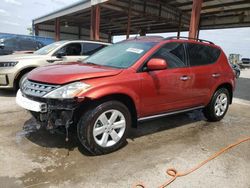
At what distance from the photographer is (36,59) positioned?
6.51 m

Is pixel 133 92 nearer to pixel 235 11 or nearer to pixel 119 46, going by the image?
pixel 119 46

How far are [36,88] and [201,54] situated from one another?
3.13 m

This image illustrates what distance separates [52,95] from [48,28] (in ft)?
99.3

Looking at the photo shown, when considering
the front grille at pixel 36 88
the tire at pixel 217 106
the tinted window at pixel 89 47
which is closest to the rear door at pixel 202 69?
the tire at pixel 217 106

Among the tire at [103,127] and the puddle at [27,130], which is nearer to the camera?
the tire at [103,127]

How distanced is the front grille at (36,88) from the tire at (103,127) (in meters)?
0.56

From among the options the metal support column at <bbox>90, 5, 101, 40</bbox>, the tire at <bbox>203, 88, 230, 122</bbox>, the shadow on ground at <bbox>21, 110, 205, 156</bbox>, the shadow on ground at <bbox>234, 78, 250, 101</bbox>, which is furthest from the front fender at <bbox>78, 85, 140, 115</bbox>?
the metal support column at <bbox>90, 5, 101, 40</bbox>

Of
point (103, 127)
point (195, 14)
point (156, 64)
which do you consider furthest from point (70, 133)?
point (195, 14)

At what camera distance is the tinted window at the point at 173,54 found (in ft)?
13.0

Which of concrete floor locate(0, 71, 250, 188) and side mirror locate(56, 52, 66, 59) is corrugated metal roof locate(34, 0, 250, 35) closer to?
side mirror locate(56, 52, 66, 59)

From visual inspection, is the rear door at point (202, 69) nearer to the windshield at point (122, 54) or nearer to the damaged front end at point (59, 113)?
the windshield at point (122, 54)

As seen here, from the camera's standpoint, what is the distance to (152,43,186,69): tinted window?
3951 mm

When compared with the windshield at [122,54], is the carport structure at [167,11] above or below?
above

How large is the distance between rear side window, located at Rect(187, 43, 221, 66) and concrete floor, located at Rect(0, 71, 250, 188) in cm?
130
